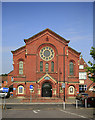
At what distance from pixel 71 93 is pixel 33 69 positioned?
417 inches

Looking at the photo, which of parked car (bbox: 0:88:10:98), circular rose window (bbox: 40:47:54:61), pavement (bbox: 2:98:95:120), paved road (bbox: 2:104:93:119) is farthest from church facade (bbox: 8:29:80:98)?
paved road (bbox: 2:104:93:119)

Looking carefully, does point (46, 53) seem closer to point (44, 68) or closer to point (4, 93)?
point (44, 68)

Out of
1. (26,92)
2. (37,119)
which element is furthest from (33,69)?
(37,119)

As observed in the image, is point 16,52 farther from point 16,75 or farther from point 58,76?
point 58,76

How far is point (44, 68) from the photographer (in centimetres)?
4859

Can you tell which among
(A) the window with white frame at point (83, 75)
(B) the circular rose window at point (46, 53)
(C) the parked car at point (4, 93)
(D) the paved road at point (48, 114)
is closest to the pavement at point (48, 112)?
(D) the paved road at point (48, 114)

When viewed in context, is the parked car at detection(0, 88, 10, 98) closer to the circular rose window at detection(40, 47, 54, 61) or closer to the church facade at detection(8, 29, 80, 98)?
the church facade at detection(8, 29, 80, 98)

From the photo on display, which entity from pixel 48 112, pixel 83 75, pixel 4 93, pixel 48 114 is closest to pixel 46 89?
pixel 83 75

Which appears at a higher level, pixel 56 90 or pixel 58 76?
pixel 58 76

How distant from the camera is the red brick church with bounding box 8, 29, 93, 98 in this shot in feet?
156

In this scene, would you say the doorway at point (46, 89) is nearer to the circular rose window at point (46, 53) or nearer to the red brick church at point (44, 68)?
the red brick church at point (44, 68)

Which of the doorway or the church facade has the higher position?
the church facade

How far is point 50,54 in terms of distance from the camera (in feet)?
161

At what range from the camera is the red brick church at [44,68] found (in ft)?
156
